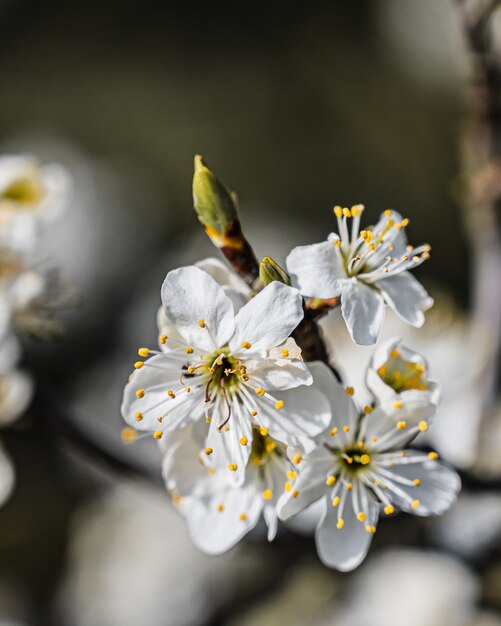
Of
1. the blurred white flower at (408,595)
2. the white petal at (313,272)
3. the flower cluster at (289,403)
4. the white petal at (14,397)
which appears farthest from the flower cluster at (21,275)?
the blurred white flower at (408,595)

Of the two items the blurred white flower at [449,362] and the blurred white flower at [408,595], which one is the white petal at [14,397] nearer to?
the blurred white flower at [449,362]

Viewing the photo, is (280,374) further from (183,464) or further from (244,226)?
(244,226)

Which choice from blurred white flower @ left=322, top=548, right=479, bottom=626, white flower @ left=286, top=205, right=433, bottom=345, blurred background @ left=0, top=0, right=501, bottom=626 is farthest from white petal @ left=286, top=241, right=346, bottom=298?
blurred white flower @ left=322, top=548, right=479, bottom=626

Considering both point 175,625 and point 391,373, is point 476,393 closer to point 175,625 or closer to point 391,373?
point 391,373

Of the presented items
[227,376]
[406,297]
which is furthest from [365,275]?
[227,376]

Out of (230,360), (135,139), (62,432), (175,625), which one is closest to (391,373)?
(230,360)

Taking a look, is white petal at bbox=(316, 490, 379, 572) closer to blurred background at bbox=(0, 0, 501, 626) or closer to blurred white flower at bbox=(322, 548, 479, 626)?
blurred background at bbox=(0, 0, 501, 626)
